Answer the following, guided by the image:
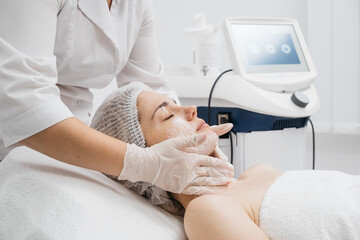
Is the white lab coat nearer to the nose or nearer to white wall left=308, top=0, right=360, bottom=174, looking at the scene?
the nose

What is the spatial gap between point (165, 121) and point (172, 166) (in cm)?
22

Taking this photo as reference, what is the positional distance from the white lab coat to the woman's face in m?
0.21

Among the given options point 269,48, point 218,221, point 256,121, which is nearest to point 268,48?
point 269,48

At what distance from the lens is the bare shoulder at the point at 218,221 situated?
0.84 m

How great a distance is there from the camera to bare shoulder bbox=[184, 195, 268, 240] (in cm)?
84

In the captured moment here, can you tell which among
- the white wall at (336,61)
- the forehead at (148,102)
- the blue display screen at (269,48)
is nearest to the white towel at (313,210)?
the forehead at (148,102)

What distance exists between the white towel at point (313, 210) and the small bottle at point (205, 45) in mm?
1063

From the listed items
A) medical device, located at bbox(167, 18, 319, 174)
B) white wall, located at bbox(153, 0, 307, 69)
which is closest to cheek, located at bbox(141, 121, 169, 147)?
medical device, located at bbox(167, 18, 319, 174)

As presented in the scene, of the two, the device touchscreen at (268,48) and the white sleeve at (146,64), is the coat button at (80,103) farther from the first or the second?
the device touchscreen at (268,48)

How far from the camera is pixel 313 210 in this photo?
90 centimetres

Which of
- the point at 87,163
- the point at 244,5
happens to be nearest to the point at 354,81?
the point at 244,5

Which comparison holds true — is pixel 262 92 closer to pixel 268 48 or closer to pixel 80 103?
Answer: pixel 268 48

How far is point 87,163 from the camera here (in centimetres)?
93

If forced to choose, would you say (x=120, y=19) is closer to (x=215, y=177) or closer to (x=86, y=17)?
(x=86, y=17)
